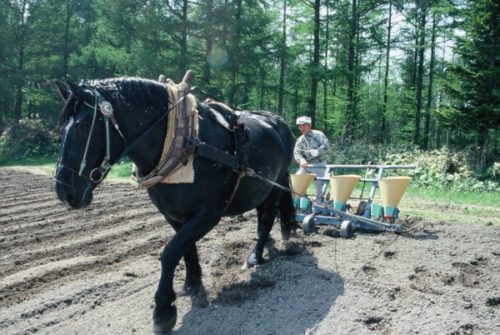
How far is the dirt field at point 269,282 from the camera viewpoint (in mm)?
3613

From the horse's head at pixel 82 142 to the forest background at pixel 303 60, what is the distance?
12.2 meters

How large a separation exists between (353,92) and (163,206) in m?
22.2

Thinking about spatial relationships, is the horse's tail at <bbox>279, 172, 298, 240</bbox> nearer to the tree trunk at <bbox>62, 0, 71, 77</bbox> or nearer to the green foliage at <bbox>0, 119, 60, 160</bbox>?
the green foliage at <bbox>0, 119, 60, 160</bbox>

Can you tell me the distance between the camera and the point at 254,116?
516cm

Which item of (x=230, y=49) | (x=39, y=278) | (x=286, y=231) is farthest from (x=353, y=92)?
(x=39, y=278)

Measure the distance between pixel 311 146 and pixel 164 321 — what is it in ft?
16.4

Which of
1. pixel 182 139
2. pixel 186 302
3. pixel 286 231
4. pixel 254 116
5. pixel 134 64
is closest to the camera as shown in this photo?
pixel 182 139

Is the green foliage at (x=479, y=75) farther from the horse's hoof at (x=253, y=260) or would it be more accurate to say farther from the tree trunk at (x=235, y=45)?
the horse's hoof at (x=253, y=260)

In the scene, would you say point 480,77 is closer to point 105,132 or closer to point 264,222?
point 264,222

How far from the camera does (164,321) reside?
3.47 metres

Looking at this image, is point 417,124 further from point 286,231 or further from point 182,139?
point 182,139

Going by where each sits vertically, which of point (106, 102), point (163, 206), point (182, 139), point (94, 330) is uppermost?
point (106, 102)

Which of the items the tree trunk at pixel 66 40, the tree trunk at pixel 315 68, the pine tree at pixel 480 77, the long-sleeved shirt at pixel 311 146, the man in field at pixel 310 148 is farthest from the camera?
the tree trunk at pixel 66 40

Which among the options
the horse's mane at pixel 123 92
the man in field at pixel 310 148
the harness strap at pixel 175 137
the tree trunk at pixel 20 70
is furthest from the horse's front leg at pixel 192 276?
the tree trunk at pixel 20 70
